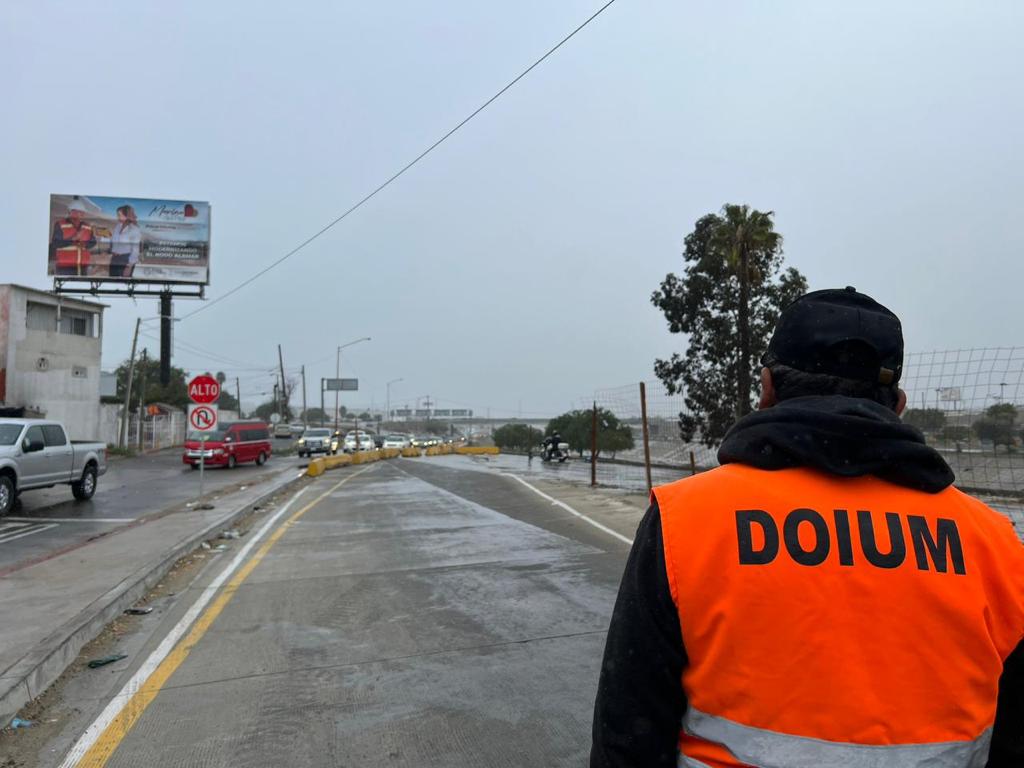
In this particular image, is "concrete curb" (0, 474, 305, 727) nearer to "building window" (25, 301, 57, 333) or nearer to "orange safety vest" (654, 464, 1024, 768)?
"orange safety vest" (654, 464, 1024, 768)

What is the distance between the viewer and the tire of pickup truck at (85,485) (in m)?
17.8

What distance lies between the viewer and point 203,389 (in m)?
17.5

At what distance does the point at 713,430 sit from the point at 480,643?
85.4ft

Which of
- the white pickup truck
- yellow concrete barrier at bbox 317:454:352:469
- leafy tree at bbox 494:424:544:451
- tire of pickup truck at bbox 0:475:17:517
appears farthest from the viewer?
leafy tree at bbox 494:424:544:451

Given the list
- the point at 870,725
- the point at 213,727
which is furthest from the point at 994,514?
the point at 213,727

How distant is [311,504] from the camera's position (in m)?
17.7

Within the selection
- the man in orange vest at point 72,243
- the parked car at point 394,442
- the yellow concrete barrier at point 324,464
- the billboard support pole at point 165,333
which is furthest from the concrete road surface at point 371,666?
the parked car at point 394,442

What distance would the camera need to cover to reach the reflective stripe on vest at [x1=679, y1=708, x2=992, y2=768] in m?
1.39

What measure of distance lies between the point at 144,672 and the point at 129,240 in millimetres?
48570

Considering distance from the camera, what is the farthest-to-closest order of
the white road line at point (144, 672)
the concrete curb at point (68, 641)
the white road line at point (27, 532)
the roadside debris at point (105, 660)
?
the white road line at point (27, 532) → the roadside debris at point (105, 660) → the concrete curb at point (68, 641) → the white road line at point (144, 672)

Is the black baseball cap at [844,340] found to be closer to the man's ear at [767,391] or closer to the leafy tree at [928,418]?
the man's ear at [767,391]

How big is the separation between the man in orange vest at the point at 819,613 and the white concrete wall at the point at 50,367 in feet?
133

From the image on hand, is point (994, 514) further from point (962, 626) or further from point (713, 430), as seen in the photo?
point (713, 430)

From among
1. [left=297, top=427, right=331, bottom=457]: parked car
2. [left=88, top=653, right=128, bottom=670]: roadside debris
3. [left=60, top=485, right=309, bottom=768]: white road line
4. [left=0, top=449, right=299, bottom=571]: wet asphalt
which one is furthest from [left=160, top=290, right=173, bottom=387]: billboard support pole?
[left=88, top=653, right=128, bottom=670]: roadside debris
